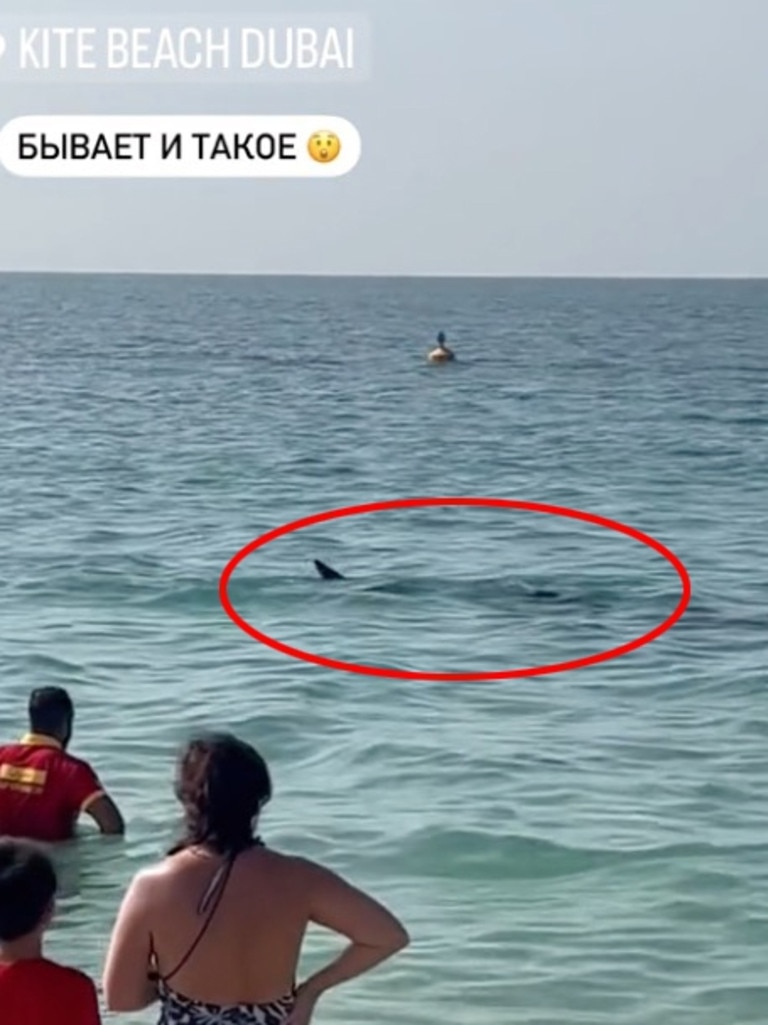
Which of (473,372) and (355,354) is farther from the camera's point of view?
(355,354)

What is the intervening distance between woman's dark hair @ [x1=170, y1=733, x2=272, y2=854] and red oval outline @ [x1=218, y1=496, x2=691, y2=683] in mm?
12598

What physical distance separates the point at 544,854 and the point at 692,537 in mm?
17889

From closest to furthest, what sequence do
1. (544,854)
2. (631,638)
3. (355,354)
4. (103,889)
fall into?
(103,889) < (544,854) < (631,638) < (355,354)

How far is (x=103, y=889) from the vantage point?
38.4 ft

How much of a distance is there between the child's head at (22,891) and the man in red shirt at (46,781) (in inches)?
178

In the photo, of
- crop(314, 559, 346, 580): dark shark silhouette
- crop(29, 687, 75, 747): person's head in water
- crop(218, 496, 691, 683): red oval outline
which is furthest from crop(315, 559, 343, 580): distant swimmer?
crop(29, 687, 75, 747): person's head in water

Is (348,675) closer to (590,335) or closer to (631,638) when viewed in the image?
(631,638)

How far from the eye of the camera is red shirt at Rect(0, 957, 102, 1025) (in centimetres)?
586

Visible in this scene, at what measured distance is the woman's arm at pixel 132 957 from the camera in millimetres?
6121

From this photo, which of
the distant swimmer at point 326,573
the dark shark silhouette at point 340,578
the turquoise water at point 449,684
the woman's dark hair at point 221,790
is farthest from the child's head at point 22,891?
the distant swimmer at point 326,573

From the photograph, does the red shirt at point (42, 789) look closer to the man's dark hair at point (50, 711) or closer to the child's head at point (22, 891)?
the man's dark hair at point (50, 711)

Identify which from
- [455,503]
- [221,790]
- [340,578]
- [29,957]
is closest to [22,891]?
[29,957]

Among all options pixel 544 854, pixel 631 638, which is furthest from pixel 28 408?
pixel 544 854

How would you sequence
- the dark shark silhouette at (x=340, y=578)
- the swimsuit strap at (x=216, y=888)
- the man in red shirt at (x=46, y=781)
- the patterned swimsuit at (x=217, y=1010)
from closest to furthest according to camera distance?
the swimsuit strap at (x=216, y=888)
the patterned swimsuit at (x=217, y=1010)
the man in red shirt at (x=46, y=781)
the dark shark silhouette at (x=340, y=578)
